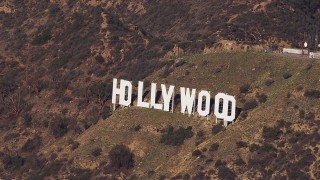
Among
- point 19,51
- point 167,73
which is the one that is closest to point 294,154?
point 167,73

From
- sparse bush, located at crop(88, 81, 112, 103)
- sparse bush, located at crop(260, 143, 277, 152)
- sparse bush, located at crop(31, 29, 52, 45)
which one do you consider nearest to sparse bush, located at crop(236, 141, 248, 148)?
sparse bush, located at crop(260, 143, 277, 152)

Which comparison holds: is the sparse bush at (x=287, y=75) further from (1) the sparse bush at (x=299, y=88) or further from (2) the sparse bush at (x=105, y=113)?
(2) the sparse bush at (x=105, y=113)

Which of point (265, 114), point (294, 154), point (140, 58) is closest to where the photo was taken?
point (294, 154)

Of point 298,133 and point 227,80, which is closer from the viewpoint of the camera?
point 298,133

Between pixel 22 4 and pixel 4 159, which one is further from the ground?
pixel 22 4

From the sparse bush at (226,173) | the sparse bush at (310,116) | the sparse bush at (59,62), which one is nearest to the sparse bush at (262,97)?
the sparse bush at (310,116)

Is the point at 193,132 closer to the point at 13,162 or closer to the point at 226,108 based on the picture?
the point at 226,108

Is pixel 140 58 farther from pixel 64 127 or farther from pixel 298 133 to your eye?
pixel 298 133

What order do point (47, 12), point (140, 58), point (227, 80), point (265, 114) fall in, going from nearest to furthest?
point (265, 114), point (227, 80), point (140, 58), point (47, 12)
